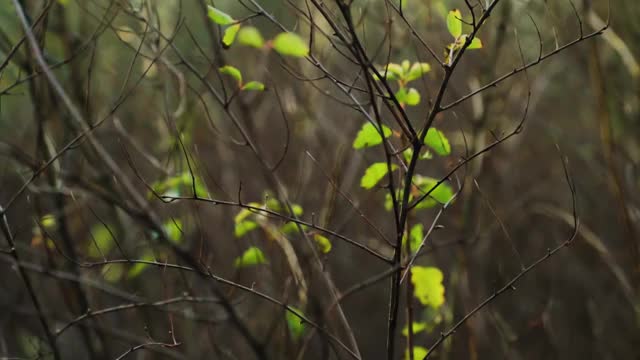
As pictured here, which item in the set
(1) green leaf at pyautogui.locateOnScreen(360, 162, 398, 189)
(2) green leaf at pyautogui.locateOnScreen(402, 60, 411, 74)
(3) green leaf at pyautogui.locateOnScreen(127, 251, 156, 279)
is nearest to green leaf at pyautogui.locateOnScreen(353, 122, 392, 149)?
(1) green leaf at pyautogui.locateOnScreen(360, 162, 398, 189)

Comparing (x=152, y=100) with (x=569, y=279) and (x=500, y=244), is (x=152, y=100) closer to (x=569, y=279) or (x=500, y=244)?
(x=500, y=244)

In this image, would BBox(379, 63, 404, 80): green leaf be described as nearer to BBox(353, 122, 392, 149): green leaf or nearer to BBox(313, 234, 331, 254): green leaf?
BBox(353, 122, 392, 149): green leaf

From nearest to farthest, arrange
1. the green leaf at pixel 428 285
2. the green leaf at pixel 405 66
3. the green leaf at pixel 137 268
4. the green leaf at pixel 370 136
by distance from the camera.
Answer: the green leaf at pixel 370 136 → the green leaf at pixel 405 66 → the green leaf at pixel 428 285 → the green leaf at pixel 137 268

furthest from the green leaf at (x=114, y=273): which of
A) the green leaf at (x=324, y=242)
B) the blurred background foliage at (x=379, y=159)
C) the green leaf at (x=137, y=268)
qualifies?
the green leaf at (x=324, y=242)

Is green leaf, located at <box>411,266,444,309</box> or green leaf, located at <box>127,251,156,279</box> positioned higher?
green leaf, located at <box>127,251,156,279</box>

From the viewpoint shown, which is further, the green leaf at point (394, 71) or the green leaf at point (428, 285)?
the green leaf at point (428, 285)

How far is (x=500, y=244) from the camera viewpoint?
7.89 feet

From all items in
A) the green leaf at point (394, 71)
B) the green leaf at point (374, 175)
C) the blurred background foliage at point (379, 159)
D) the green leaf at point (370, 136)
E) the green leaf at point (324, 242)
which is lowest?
the green leaf at point (324, 242)

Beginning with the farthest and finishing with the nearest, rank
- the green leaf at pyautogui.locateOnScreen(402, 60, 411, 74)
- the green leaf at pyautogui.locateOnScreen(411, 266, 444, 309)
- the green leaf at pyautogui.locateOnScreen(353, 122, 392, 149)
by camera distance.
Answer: the green leaf at pyautogui.locateOnScreen(411, 266, 444, 309) → the green leaf at pyautogui.locateOnScreen(402, 60, 411, 74) → the green leaf at pyautogui.locateOnScreen(353, 122, 392, 149)

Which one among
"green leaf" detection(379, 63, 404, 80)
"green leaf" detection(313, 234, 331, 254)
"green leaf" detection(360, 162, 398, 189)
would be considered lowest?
"green leaf" detection(313, 234, 331, 254)

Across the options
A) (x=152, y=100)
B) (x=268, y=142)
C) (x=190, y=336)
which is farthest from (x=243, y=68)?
(x=190, y=336)

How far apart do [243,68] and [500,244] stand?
4.52 ft

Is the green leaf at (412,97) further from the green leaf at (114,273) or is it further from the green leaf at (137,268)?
the green leaf at (114,273)

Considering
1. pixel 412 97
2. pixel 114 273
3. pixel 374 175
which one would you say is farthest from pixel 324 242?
pixel 114 273
